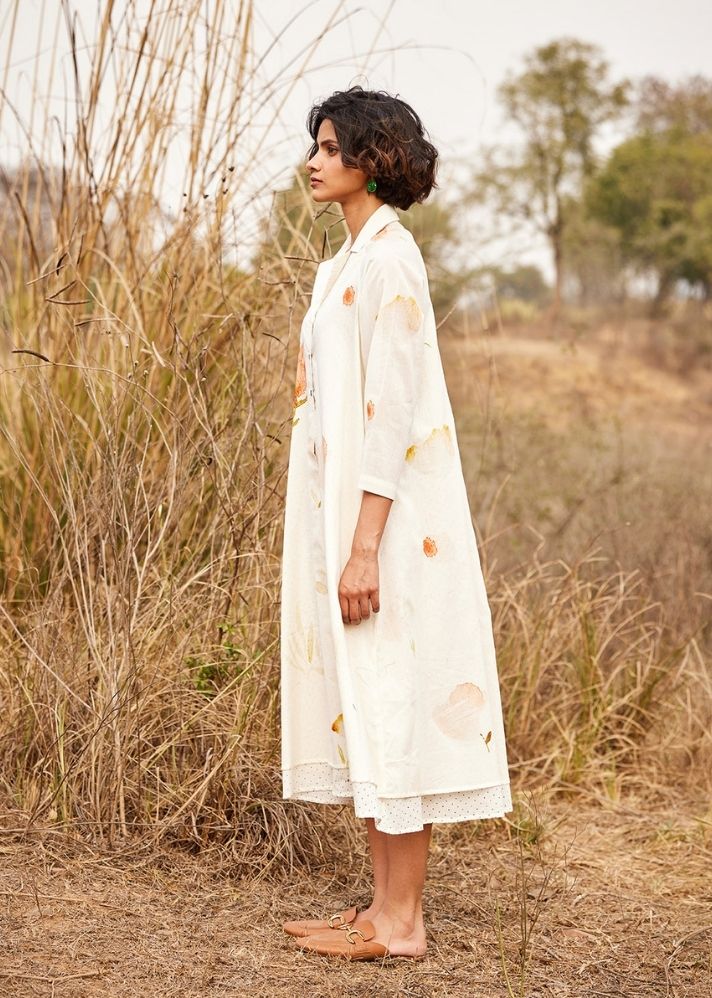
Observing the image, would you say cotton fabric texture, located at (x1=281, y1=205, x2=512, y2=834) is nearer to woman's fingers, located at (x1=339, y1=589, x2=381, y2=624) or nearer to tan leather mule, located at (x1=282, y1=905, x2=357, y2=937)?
woman's fingers, located at (x1=339, y1=589, x2=381, y2=624)

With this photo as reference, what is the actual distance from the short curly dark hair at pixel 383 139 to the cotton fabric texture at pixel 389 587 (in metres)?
0.06

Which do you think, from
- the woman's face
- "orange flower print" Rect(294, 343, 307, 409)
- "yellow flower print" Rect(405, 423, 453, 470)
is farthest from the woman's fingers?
the woman's face

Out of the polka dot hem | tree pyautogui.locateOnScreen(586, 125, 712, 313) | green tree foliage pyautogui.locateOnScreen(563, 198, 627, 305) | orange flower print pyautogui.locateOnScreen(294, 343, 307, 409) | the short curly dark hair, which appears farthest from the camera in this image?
green tree foliage pyautogui.locateOnScreen(563, 198, 627, 305)

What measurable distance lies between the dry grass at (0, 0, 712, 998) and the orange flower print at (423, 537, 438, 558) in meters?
0.72

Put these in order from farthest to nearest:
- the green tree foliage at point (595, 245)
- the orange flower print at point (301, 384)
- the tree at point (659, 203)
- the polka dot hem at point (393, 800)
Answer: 1. the green tree foliage at point (595, 245)
2. the tree at point (659, 203)
3. the orange flower print at point (301, 384)
4. the polka dot hem at point (393, 800)

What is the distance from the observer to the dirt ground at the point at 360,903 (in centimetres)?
217

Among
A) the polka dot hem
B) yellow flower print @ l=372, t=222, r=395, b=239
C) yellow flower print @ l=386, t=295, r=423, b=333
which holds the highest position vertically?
yellow flower print @ l=372, t=222, r=395, b=239

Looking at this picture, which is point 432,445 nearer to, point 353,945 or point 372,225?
point 372,225

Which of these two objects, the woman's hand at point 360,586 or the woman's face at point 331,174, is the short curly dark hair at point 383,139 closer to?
the woman's face at point 331,174

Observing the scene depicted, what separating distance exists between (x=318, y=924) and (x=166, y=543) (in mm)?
1037

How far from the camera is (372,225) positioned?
2285 millimetres

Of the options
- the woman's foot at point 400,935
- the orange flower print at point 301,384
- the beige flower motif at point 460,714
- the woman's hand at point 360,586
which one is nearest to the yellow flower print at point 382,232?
the orange flower print at point 301,384

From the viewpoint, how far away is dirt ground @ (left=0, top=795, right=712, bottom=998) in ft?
7.13

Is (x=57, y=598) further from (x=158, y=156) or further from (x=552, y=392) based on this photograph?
(x=552, y=392)
